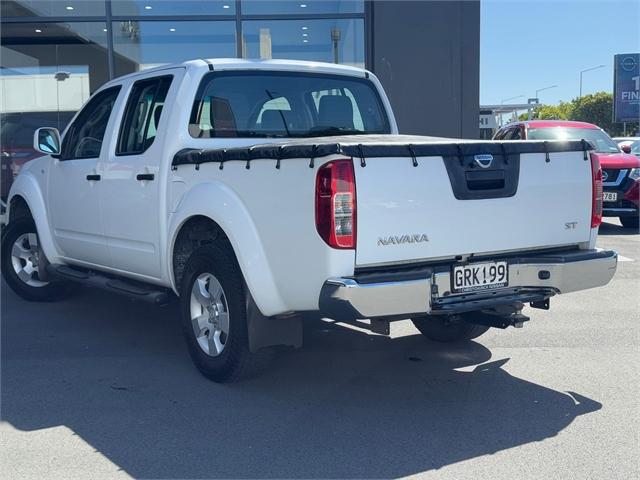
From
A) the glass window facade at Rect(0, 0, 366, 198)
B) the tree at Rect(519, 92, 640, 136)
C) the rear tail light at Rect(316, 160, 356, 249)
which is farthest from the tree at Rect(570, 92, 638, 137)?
the rear tail light at Rect(316, 160, 356, 249)

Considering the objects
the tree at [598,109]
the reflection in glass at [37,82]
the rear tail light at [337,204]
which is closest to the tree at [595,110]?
the tree at [598,109]

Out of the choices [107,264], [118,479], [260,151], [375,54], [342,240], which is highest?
[375,54]

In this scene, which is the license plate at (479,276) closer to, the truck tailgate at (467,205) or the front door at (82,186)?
the truck tailgate at (467,205)

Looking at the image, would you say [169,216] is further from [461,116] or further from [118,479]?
[461,116]

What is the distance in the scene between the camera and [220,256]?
450cm

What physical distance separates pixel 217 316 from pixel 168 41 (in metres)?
8.99

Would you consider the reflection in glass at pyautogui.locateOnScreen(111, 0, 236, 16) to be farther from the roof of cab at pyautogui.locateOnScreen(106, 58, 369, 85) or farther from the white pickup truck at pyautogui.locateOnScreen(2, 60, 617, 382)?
the roof of cab at pyautogui.locateOnScreen(106, 58, 369, 85)

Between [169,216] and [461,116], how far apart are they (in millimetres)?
8207

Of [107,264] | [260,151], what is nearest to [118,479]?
[260,151]

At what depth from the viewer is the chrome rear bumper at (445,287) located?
149 inches

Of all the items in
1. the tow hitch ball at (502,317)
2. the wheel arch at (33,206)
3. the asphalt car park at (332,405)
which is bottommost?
the asphalt car park at (332,405)

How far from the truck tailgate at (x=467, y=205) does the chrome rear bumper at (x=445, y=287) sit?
11 cm

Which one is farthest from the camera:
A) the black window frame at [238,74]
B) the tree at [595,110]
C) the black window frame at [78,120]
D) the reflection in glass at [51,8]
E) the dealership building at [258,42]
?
the tree at [595,110]

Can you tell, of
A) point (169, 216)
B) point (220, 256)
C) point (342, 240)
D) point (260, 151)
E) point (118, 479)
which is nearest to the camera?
point (118, 479)
